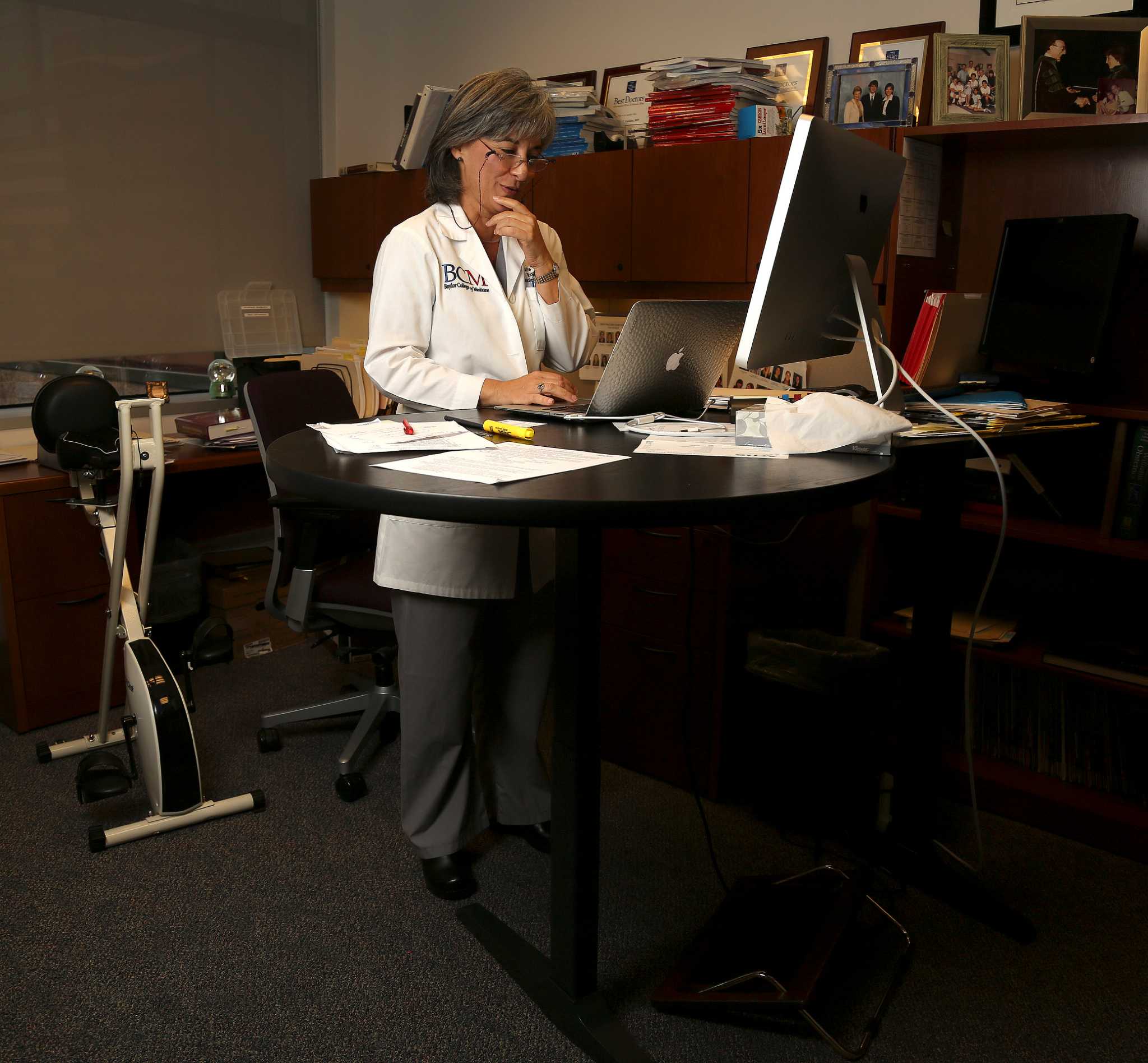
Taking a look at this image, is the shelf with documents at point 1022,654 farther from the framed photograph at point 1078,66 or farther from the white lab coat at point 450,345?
the framed photograph at point 1078,66

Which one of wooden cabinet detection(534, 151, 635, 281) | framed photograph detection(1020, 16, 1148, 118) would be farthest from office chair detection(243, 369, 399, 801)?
framed photograph detection(1020, 16, 1148, 118)

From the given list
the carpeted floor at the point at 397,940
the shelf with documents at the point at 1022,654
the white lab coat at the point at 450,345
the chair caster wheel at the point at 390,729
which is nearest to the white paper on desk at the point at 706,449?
the white lab coat at the point at 450,345

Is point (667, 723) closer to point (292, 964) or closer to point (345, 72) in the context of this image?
point (292, 964)

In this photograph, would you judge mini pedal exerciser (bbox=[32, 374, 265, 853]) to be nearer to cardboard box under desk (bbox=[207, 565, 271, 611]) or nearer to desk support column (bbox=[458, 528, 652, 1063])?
cardboard box under desk (bbox=[207, 565, 271, 611])

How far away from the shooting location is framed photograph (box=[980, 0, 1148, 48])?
222 centimetres

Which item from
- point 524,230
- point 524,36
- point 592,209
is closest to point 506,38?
point 524,36

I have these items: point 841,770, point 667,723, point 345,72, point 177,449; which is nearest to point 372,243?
point 345,72

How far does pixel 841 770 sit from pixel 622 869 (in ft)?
1.92

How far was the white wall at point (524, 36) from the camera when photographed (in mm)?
2666

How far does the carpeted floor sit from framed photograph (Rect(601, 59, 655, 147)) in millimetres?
1917

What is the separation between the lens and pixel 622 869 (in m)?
2.05

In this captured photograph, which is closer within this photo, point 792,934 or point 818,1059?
point 818,1059

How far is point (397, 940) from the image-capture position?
180 centimetres

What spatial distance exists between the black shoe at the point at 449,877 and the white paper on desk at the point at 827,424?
1.08 m
